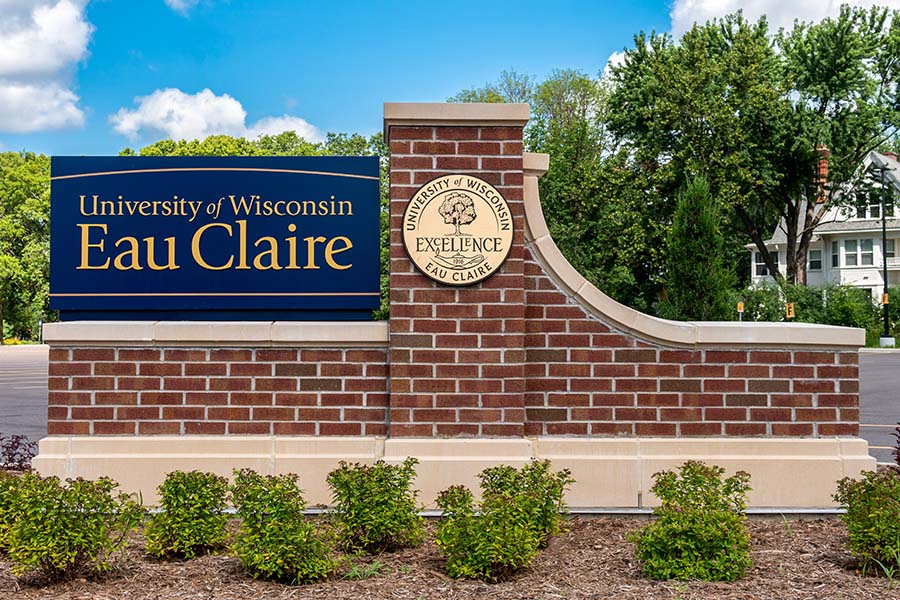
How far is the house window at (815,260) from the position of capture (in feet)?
170

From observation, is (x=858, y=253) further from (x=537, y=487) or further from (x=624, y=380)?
(x=537, y=487)

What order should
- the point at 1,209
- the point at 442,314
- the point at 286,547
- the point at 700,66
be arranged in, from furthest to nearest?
the point at 1,209 → the point at 700,66 → the point at 442,314 → the point at 286,547

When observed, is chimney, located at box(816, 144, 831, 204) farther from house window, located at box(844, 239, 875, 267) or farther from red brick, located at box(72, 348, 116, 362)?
red brick, located at box(72, 348, 116, 362)

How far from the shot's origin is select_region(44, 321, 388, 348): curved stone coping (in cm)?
649

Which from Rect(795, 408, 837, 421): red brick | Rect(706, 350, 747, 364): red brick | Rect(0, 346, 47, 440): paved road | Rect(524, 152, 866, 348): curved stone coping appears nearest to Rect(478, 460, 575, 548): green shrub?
Rect(524, 152, 866, 348): curved stone coping

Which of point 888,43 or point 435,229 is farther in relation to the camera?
point 888,43

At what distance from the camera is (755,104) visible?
3503 centimetres

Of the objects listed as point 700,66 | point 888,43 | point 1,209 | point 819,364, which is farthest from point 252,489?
point 1,209

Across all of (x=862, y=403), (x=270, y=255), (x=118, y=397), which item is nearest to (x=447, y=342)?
(x=270, y=255)

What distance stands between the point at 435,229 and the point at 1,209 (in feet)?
190

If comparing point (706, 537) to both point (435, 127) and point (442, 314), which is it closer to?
point (442, 314)

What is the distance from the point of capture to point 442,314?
252 inches

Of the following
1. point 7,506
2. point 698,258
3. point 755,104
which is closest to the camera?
point 7,506

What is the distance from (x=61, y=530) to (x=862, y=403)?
14.8m
